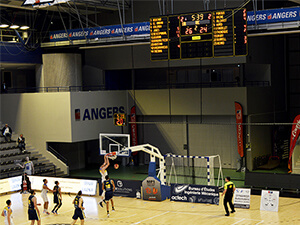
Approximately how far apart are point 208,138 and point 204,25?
12430 millimetres

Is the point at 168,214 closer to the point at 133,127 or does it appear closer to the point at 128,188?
the point at 128,188

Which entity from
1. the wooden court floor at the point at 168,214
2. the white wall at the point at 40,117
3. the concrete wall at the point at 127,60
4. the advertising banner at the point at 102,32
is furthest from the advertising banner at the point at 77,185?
the concrete wall at the point at 127,60

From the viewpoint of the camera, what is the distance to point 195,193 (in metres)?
26.4

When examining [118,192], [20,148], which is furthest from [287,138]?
[20,148]

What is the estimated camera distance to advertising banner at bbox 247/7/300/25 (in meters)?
27.9

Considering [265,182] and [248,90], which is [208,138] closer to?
[248,90]

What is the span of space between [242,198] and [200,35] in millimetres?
7827

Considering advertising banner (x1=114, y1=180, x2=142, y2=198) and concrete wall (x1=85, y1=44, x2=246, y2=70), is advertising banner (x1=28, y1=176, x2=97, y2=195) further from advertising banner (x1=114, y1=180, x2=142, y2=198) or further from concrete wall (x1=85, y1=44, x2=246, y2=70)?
concrete wall (x1=85, y1=44, x2=246, y2=70)

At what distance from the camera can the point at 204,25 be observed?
25.9 m

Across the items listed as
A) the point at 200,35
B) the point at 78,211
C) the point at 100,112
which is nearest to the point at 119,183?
the point at 78,211

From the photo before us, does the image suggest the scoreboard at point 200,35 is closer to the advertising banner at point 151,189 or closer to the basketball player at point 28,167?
the advertising banner at point 151,189

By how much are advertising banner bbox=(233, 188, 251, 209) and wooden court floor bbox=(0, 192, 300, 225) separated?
0.35 m

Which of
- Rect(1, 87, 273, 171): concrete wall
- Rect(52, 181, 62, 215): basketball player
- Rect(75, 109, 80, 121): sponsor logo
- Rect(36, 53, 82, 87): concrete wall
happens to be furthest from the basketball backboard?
Rect(52, 181, 62, 215): basketball player

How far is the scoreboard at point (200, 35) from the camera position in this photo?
25312 millimetres
